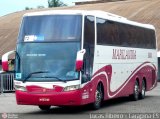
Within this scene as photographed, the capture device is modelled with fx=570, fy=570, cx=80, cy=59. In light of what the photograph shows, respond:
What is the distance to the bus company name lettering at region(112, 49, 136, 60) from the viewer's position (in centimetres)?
2085

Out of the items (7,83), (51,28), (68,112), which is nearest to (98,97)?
(68,112)

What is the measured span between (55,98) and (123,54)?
5.53 m

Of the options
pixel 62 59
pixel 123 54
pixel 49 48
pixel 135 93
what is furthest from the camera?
pixel 135 93

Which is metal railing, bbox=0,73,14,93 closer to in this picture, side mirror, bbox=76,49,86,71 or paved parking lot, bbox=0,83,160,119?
paved parking lot, bbox=0,83,160,119

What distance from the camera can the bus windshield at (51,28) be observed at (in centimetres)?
1761

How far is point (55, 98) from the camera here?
17.1m

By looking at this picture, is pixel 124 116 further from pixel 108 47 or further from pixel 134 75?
pixel 134 75

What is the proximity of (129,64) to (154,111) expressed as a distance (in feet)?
16.7

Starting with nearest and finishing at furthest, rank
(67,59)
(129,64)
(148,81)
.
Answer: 1. (67,59)
2. (129,64)
3. (148,81)

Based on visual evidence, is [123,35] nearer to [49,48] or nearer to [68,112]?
[68,112]

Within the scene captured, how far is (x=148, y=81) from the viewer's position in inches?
1009

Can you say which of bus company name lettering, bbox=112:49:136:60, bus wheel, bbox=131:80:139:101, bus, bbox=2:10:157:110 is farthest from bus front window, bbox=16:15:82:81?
bus wheel, bbox=131:80:139:101

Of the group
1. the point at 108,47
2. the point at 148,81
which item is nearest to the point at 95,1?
the point at 148,81

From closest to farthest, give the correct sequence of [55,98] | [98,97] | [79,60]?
1. [79,60]
2. [55,98]
3. [98,97]
